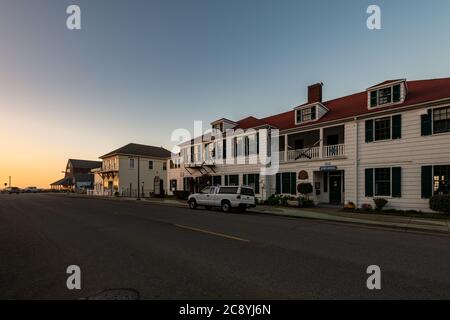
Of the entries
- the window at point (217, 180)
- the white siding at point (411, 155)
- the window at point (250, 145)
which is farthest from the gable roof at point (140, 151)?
the white siding at point (411, 155)

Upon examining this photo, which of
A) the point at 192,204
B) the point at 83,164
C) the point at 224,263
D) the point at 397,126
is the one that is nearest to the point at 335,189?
the point at 397,126

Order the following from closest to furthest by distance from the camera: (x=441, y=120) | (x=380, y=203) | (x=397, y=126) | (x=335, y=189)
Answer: (x=441, y=120)
(x=380, y=203)
(x=397, y=126)
(x=335, y=189)

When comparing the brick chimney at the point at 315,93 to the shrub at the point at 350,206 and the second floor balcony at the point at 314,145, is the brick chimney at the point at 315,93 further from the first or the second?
the shrub at the point at 350,206

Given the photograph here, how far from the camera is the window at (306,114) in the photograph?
22.7m

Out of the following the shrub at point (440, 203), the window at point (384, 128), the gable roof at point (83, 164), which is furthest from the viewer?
the gable roof at point (83, 164)

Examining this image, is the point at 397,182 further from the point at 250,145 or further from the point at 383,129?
the point at 250,145

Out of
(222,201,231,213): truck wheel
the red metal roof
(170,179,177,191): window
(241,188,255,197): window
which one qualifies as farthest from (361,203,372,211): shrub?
(170,179,177,191): window

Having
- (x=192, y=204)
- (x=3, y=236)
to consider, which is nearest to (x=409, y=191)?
(x=192, y=204)

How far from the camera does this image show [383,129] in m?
18.0

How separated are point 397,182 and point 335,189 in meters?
5.27

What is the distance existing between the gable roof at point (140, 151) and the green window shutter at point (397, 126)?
41.4 metres

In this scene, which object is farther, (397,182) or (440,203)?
(397,182)
